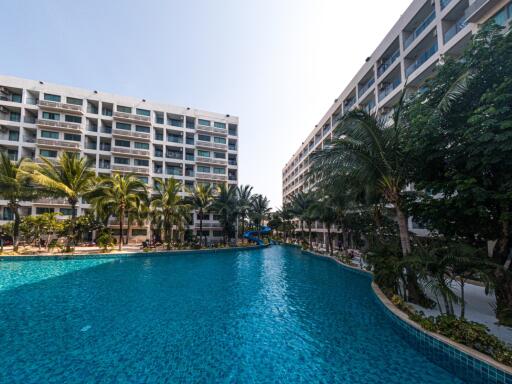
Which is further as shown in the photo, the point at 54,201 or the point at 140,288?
the point at 54,201

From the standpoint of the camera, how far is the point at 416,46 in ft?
62.6

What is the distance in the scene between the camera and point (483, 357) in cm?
449

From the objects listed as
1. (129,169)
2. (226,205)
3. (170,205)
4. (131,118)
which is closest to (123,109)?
(131,118)

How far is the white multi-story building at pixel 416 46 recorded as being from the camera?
12.6 m

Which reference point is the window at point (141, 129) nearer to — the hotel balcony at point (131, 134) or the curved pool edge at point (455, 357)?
the hotel balcony at point (131, 134)

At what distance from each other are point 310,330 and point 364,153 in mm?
A: 6598

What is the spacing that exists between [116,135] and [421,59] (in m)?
40.8

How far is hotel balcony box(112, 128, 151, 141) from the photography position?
3538 centimetres

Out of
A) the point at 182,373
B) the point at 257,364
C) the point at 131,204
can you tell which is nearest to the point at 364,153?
the point at 257,364

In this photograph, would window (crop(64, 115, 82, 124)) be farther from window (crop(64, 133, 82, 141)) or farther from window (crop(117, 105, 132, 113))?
window (crop(117, 105, 132, 113))

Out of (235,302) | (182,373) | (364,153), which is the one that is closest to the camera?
(182,373)

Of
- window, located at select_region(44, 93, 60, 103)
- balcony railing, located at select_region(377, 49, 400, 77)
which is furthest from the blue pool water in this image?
window, located at select_region(44, 93, 60, 103)

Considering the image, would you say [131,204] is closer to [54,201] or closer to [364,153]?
[54,201]

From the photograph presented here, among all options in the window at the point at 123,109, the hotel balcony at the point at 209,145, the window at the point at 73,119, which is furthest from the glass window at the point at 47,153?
the hotel balcony at the point at 209,145
